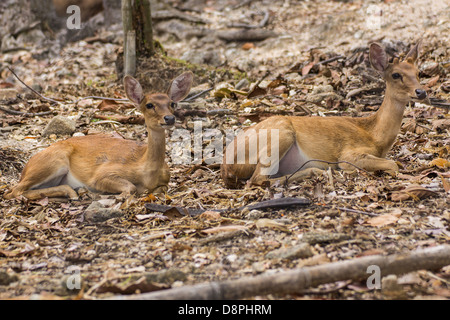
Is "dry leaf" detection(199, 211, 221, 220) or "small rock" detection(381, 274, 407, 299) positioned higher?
"dry leaf" detection(199, 211, 221, 220)

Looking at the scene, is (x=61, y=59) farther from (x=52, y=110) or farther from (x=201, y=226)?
(x=201, y=226)

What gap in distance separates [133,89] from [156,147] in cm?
71

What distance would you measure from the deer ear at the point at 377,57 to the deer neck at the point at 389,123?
0.27m

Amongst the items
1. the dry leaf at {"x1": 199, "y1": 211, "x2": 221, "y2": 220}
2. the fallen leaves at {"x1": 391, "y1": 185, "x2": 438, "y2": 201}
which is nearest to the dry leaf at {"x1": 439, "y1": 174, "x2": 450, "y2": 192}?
the fallen leaves at {"x1": 391, "y1": 185, "x2": 438, "y2": 201}

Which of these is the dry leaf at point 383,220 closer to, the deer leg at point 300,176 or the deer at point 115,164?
the deer leg at point 300,176

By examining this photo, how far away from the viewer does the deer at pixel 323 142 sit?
6480mm

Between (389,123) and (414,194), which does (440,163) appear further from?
(414,194)

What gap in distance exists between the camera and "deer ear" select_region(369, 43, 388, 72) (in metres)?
6.96

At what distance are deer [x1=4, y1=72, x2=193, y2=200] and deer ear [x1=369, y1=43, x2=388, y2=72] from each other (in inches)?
84.2

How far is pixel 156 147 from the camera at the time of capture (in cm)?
676

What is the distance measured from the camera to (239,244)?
4625 millimetres

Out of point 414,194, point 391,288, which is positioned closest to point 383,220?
point 414,194

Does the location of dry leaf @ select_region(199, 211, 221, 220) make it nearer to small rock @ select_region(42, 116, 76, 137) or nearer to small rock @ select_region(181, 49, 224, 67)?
small rock @ select_region(42, 116, 76, 137)

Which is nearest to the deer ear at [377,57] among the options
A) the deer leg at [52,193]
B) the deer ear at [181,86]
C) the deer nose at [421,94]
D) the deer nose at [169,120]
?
the deer nose at [421,94]
